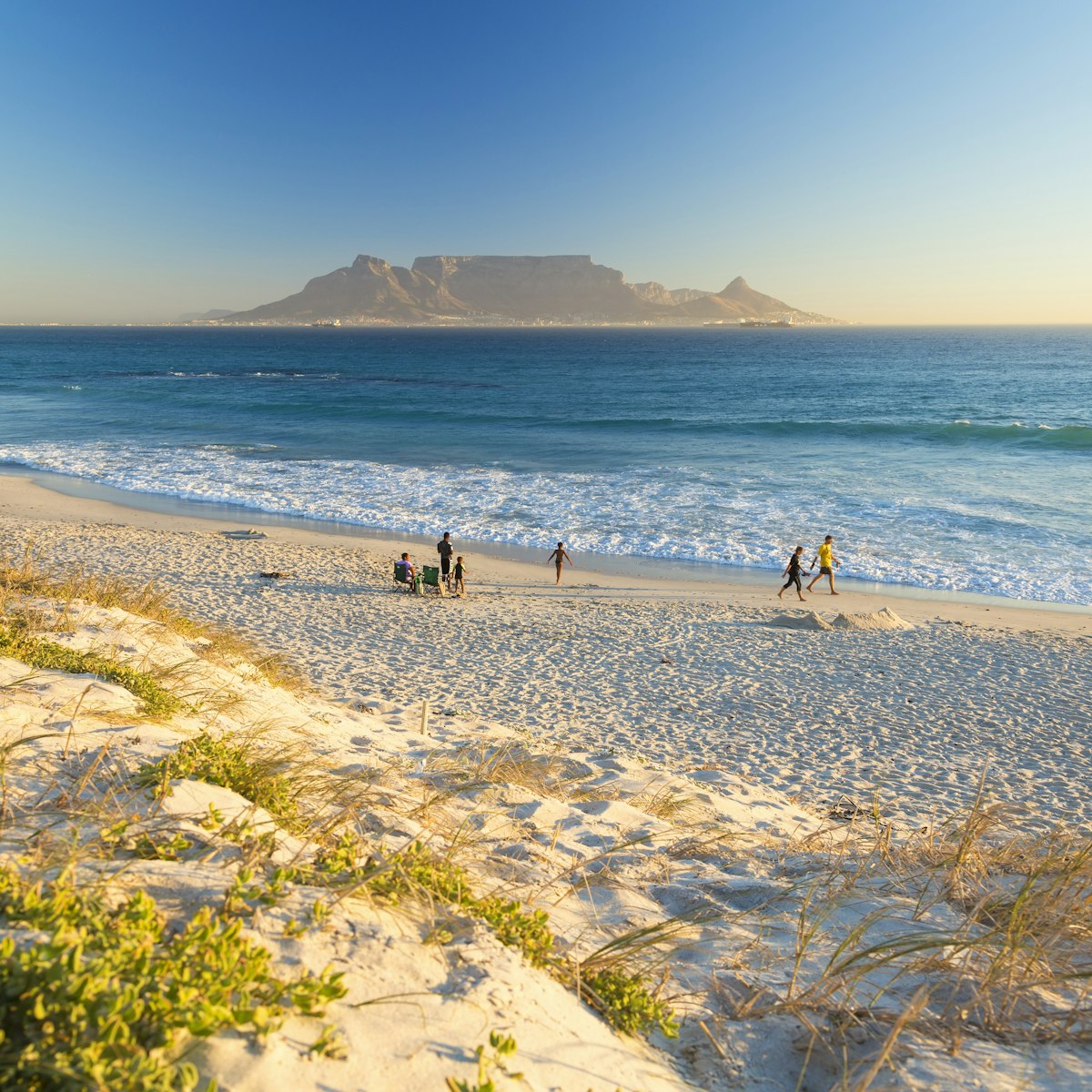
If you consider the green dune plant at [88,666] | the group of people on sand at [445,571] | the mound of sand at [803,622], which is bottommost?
the mound of sand at [803,622]

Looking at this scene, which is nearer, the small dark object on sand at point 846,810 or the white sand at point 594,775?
the white sand at point 594,775

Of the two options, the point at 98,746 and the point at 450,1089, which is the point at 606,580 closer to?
the point at 98,746

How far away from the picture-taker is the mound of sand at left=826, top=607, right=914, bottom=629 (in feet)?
44.0

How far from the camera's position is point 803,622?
1359 centimetres

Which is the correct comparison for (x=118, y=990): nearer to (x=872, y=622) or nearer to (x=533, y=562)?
(x=872, y=622)

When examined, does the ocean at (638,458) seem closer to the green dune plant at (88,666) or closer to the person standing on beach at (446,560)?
the person standing on beach at (446,560)

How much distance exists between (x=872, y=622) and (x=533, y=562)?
26.3 ft

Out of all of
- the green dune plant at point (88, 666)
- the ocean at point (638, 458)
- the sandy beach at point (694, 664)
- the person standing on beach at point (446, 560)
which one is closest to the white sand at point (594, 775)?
the sandy beach at point (694, 664)

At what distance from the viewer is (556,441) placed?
37.3 metres

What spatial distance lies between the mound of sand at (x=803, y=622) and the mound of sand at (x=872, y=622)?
16 cm

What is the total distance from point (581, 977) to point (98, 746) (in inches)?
110

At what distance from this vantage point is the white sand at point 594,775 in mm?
2379

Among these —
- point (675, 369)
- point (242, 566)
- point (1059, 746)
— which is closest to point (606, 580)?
point (242, 566)

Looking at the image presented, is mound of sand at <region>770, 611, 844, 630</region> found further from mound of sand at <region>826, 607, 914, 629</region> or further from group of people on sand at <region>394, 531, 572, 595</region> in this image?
group of people on sand at <region>394, 531, 572, 595</region>
